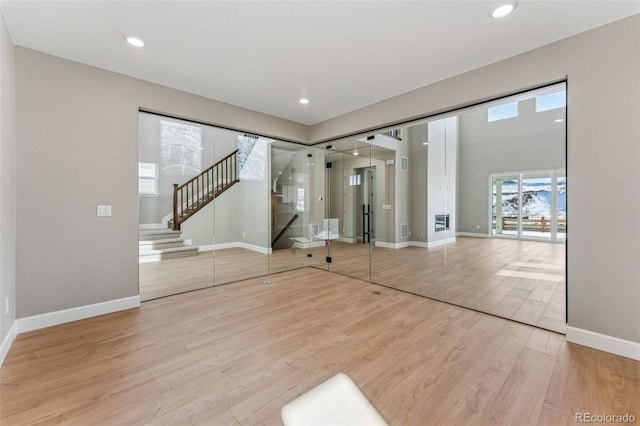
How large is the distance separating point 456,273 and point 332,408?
9.35 ft

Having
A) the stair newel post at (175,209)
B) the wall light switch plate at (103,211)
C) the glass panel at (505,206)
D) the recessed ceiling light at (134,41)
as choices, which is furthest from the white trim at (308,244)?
the recessed ceiling light at (134,41)

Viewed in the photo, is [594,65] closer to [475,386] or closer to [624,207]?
[624,207]

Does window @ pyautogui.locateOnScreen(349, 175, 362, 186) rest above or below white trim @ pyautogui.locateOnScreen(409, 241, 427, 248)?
above

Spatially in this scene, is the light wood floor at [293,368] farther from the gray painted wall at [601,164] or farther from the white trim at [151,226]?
the white trim at [151,226]

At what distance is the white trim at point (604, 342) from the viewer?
2.26 meters

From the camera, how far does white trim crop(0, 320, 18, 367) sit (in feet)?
7.28

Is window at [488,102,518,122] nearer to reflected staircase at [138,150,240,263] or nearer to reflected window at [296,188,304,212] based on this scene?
reflected window at [296,188,304,212]

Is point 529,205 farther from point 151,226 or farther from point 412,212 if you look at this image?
point 151,226

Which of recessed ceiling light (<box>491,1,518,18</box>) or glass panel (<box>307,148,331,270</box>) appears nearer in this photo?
recessed ceiling light (<box>491,1,518,18</box>)

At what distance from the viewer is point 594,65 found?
8.02 feet

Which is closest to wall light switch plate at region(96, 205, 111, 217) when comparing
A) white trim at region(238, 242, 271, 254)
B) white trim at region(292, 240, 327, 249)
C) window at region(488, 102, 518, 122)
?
white trim at region(238, 242, 271, 254)

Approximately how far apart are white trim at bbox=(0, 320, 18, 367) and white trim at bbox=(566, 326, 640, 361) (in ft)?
16.6

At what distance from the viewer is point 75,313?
2.98m

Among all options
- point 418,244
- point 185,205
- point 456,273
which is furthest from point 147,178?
point 456,273
